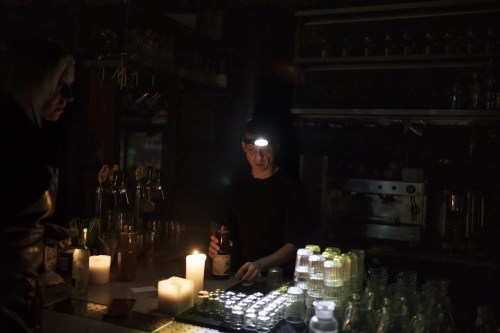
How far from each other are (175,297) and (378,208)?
238 cm

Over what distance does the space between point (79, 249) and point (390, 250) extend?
242 centimetres

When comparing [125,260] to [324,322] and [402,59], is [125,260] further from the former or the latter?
[402,59]

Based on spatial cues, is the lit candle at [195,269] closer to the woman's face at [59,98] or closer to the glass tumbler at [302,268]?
the glass tumbler at [302,268]

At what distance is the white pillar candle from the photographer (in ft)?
7.52

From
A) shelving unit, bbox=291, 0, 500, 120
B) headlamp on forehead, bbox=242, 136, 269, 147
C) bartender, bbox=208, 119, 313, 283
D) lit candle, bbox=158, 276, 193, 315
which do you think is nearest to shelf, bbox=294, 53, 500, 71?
shelving unit, bbox=291, 0, 500, 120

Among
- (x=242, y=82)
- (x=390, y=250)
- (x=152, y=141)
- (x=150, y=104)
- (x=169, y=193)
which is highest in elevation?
(x=242, y=82)

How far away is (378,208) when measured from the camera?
3.86m

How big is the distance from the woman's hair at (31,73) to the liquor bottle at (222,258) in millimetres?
1055

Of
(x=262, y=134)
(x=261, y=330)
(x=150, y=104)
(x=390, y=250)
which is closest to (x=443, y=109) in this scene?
(x=390, y=250)

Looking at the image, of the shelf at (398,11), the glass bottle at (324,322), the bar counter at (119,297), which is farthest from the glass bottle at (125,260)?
the shelf at (398,11)

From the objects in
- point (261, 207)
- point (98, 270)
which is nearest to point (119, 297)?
point (98, 270)

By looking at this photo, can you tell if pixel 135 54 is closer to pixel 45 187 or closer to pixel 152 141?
pixel 45 187

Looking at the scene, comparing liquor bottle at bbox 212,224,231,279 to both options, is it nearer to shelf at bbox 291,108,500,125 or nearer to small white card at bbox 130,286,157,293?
small white card at bbox 130,286,157,293

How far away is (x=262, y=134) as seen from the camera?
311cm
